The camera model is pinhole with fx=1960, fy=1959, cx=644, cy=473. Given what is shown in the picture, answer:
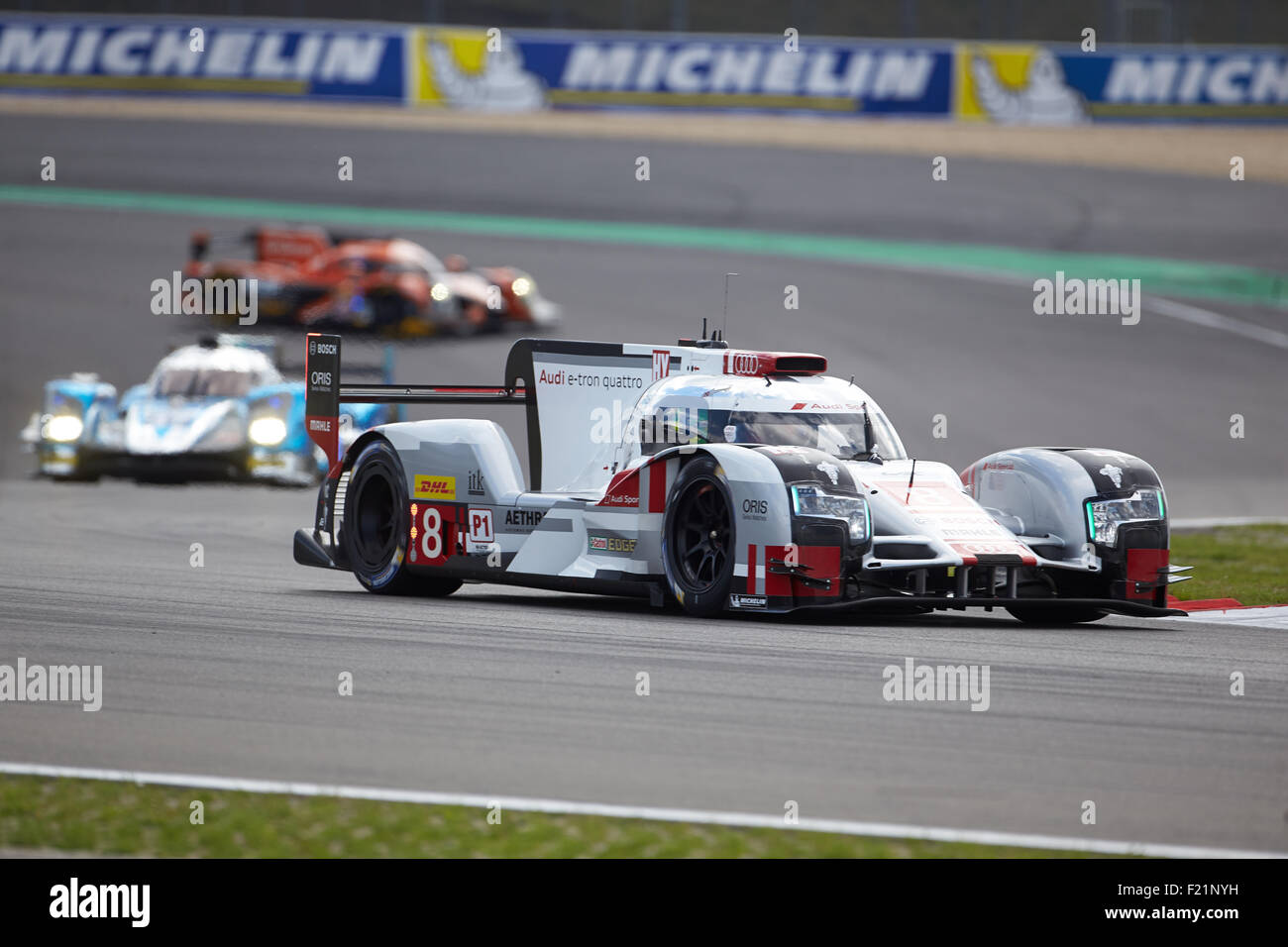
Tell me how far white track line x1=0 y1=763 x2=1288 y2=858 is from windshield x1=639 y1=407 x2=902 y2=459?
4.98m

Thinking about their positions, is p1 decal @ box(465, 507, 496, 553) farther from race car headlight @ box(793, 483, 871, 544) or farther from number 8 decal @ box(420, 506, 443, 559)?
race car headlight @ box(793, 483, 871, 544)

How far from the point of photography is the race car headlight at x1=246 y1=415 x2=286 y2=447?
64.8ft

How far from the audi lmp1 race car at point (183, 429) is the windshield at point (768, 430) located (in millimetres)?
8828

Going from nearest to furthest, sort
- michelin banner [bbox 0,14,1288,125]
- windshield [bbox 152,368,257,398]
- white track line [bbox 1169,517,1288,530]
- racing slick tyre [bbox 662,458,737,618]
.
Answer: racing slick tyre [bbox 662,458,737,618] < white track line [bbox 1169,517,1288,530] < windshield [bbox 152,368,257,398] < michelin banner [bbox 0,14,1288,125]

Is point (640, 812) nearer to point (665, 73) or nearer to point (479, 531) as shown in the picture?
point (479, 531)

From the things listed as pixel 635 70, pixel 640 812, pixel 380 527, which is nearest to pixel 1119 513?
pixel 380 527

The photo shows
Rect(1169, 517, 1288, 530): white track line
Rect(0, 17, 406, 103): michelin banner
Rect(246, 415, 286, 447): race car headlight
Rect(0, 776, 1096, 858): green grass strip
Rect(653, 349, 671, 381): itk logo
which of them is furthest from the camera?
Rect(0, 17, 406, 103): michelin banner

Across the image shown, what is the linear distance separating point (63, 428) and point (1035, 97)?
27.0 m

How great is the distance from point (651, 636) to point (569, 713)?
6.93ft
